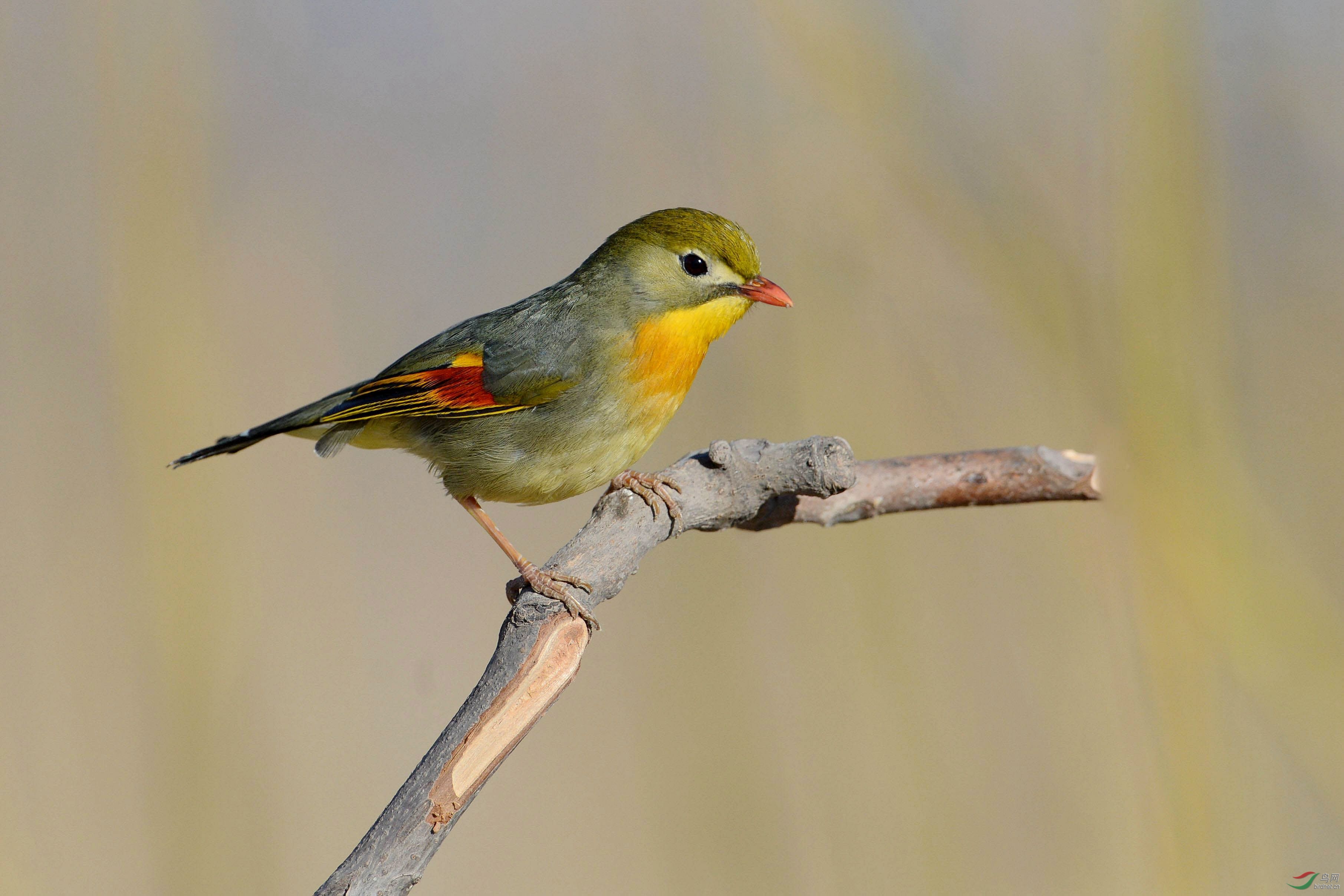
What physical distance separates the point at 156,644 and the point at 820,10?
455cm

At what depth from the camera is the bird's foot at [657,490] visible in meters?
3.54

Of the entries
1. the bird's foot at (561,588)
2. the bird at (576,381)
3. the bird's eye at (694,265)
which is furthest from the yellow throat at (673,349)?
the bird's foot at (561,588)

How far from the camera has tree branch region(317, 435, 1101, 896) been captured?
2.14 meters

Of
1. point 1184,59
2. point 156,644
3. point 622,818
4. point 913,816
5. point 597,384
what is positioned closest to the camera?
point 597,384

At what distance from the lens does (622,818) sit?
18.2 feet

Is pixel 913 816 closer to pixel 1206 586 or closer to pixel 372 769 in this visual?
pixel 1206 586

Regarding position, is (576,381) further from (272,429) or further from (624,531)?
(272,429)

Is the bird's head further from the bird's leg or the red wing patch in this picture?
the bird's leg

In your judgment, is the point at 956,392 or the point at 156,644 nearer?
the point at 156,644

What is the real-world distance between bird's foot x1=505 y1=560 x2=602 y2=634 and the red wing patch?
874 mm

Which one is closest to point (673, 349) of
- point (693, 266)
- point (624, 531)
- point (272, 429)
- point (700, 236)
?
point (693, 266)

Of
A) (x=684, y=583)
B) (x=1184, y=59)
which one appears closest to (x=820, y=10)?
(x=1184, y=59)

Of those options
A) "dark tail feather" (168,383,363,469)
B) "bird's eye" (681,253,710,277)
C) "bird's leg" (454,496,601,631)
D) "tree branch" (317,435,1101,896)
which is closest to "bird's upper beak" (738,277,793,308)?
"bird's eye" (681,253,710,277)

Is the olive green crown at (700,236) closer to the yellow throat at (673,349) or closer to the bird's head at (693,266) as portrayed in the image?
the bird's head at (693,266)
